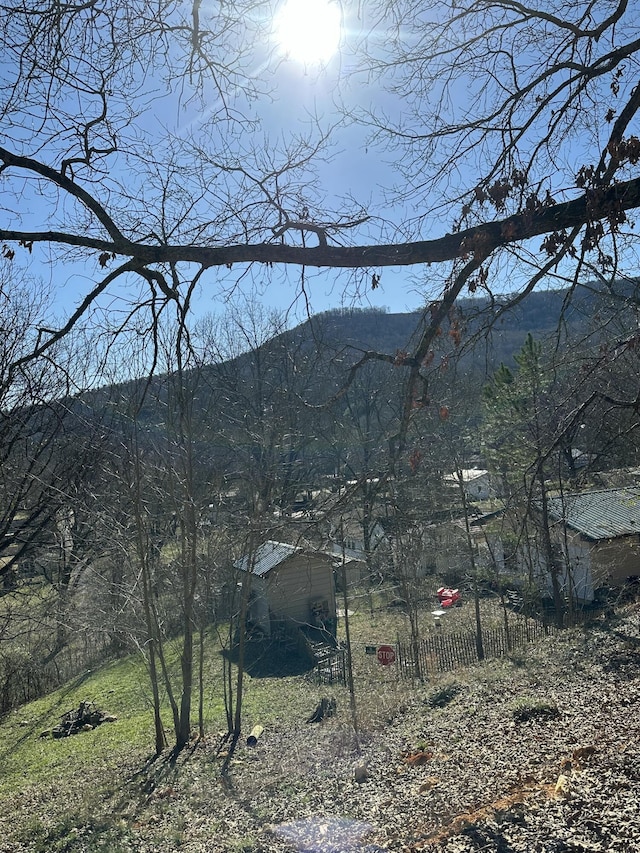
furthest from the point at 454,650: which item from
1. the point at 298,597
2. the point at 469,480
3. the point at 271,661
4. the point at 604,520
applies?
the point at 604,520

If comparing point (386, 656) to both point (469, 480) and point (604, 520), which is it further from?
point (604, 520)

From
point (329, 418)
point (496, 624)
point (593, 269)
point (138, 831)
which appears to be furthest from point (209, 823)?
point (496, 624)

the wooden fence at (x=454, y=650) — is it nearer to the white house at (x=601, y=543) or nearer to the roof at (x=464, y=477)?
the white house at (x=601, y=543)

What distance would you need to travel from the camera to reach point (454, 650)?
1716cm

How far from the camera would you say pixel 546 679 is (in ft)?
31.8

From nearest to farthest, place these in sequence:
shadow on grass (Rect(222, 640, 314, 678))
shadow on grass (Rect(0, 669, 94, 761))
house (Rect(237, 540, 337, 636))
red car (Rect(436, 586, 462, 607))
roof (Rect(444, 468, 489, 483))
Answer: shadow on grass (Rect(0, 669, 94, 761)) < roof (Rect(444, 468, 489, 483)) < shadow on grass (Rect(222, 640, 314, 678)) < house (Rect(237, 540, 337, 636)) < red car (Rect(436, 586, 462, 607))

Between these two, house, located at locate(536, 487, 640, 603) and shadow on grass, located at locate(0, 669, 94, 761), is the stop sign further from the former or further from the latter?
shadow on grass, located at locate(0, 669, 94, 761)

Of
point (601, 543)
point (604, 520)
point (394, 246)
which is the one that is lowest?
point (601, 543)

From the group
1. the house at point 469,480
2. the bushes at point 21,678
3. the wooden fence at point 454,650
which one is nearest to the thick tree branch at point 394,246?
the house at point 469,480

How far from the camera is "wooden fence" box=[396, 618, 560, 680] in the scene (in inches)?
634

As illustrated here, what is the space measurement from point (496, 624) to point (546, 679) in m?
12.2

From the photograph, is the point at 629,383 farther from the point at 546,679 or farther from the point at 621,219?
the point at 546,679

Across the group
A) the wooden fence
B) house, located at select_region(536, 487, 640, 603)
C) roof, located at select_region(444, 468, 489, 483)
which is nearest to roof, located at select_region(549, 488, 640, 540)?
house, located at select_region(536, 487, 640, 603)

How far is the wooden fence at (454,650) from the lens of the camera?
16.1 metres
